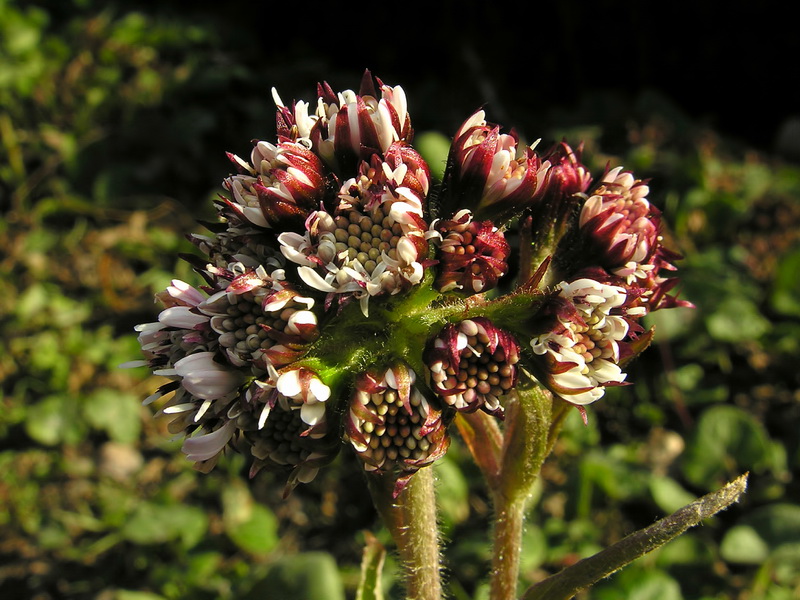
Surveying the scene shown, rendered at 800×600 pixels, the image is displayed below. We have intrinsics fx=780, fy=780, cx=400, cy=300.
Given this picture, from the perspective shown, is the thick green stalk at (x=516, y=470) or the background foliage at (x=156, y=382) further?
the background foliage at (x=156, y=382)

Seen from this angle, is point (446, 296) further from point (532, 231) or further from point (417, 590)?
point (417, 590)

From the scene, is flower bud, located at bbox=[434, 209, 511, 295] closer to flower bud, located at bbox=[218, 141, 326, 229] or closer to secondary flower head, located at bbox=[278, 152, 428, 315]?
secondary flower head, located at bbox=[278, 152, 428, 315]

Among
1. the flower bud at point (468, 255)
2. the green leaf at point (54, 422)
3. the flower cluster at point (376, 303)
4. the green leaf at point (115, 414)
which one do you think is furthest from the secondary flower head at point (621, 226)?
the green leaf at point (54, 422)

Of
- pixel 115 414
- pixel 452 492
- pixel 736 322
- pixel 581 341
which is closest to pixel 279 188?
pixel 581 341

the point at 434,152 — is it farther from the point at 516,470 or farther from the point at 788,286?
the point at 516,470

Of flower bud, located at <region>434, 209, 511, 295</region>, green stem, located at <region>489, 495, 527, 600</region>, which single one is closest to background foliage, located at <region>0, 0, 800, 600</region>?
green stem, located at <region>489, 495, 527, 600</region>

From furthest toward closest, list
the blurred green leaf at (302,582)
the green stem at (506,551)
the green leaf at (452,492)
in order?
1. the green leaf at (452,492)
2. the blurred green leaf at (302,582)
3. the green stem at (506,551)

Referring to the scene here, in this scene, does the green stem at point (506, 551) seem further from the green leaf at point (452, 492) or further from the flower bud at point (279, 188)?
the flower bud at point (279, 188)
